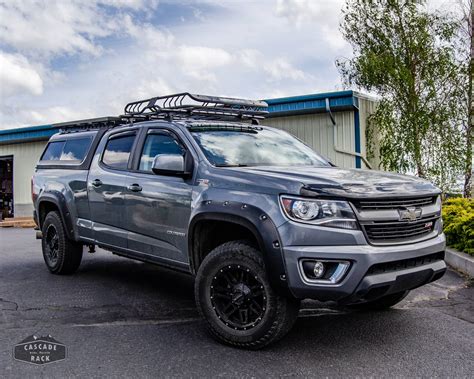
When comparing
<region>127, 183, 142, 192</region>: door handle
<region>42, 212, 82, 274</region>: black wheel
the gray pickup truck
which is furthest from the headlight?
<region>42, 212, 82, 274</region>: black wheel

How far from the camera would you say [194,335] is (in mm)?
Answer: 4527

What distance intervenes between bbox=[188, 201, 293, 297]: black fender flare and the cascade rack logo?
1633mm

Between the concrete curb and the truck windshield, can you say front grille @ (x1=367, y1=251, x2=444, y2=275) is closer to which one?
the truck windshield

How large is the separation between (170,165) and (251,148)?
3.07ft

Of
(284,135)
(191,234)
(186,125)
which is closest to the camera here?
(191,234)

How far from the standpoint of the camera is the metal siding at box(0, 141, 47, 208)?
74.5ft

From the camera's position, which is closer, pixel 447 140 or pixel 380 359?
pixel 380 359

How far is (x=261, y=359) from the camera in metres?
3.92

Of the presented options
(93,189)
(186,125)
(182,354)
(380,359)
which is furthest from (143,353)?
(93,189)

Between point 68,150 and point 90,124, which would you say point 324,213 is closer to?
point 90,124

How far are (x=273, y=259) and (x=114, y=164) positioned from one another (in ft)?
9.34

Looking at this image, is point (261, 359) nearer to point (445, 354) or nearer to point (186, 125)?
point (445, 354)

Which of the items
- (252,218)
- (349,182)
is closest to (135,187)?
(252,218)

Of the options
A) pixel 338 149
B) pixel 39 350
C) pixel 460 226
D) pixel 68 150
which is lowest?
pixel 39 350
